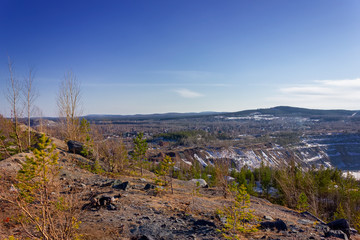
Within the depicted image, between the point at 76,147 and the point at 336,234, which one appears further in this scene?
the point at 76,147

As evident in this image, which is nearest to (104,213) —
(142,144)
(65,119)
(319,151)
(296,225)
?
(296,225)

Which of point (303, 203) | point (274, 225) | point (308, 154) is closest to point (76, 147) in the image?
point (274, 225)

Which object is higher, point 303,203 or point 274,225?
point 274,225

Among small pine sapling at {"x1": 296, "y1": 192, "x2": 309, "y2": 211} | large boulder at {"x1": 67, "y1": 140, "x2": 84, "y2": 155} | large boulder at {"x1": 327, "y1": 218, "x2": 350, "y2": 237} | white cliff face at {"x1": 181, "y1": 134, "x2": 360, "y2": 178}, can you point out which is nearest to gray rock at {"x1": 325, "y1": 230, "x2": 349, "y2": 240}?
large boulder at {"x1": 327, "y1": 218, "x2": 350, "y2": 237}

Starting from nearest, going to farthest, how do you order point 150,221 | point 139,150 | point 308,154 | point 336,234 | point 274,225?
point 150,221 < point 336,234 < point 274,225 < point 139,150 < point 308,154

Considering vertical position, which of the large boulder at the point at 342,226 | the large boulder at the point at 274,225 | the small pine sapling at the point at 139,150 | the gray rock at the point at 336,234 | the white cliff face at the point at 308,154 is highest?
the small pine sapling at the point at 139,150

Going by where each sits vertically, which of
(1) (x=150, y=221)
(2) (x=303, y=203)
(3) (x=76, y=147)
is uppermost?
(3) (x=76, y=147)

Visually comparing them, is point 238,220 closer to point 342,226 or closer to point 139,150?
point 342,226

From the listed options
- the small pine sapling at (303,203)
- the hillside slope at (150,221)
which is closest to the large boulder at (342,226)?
the hillside slope at (150,221)

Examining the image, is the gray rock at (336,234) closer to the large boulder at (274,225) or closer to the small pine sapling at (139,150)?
the large boulder at (274,225)

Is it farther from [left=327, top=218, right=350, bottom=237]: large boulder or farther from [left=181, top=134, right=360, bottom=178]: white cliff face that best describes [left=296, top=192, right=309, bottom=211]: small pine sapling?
[left=181, top=134, right=360, bottom=178]: white cliff face

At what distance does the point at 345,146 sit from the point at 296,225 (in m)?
110

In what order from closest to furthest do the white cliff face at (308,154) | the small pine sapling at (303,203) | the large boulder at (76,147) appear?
the small pine sapling at (303,203) → the large boulder at (76,147) → the white cliff face at (308,154)

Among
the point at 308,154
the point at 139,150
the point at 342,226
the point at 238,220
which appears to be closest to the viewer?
the point at 238,220
